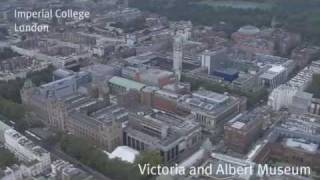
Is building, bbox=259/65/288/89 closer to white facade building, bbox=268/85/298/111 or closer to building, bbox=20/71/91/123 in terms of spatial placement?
white facade building, bbox=268/85/298/111

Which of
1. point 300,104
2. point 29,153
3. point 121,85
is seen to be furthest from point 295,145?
point 29,153

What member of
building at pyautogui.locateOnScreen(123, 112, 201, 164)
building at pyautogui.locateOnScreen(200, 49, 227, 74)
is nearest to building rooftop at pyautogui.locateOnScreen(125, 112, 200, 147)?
building at pyautogui.locateOnScreen(123, 112, 201, 164)

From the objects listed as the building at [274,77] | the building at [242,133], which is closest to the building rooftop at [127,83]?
the building at [242,133]

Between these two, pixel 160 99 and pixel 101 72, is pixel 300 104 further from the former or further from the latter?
pixel 101 72

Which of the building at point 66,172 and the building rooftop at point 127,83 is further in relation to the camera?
the building rooftop at point 127,83

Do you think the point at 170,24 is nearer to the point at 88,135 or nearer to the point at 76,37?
the point at 76,37

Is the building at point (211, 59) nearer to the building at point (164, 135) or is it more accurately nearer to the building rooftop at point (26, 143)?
the building at point (164, 135)
